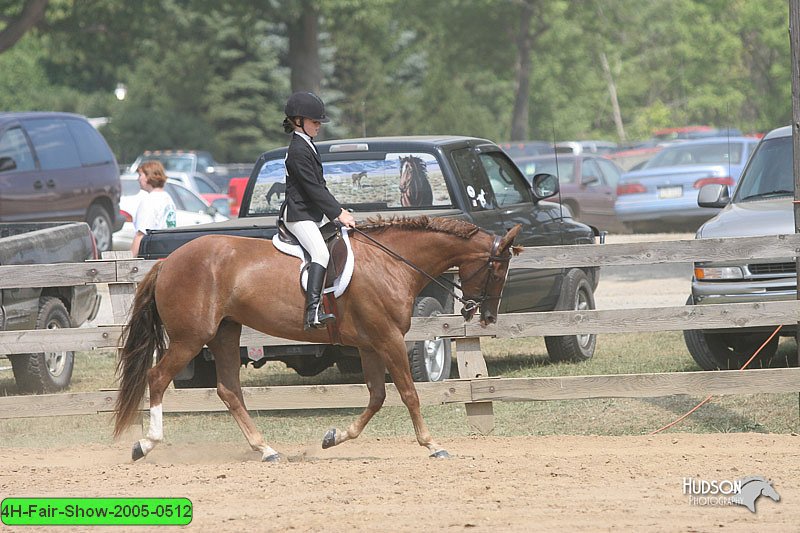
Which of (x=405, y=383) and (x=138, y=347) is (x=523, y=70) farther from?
(x=405, y=383)

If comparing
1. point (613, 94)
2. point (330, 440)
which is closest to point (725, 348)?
point (330, 440)

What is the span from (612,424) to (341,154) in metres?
3.48

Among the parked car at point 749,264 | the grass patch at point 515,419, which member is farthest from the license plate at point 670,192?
the grass patch at point 515,419

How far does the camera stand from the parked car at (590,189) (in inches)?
1104

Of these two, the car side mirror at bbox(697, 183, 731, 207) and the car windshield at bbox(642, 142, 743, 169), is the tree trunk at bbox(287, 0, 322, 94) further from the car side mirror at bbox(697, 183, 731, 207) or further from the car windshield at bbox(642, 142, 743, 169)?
the car side mirror at bbox(697, 183, 731, 207)

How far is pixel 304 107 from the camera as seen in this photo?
28.0 ft

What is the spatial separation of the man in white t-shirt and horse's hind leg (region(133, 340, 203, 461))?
13.8 feet

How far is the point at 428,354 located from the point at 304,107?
319cm

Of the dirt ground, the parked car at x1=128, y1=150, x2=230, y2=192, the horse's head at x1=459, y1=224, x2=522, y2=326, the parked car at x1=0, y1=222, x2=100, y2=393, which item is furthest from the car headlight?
the parked car at x1=128, y1=150, x2=230, y2=192

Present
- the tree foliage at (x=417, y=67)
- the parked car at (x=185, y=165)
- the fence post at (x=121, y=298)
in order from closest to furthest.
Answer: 1. the fence post at (x=121, y=298)
2. the parked car at (x=185, y=165)
3. the tree foliage at (x=417, y=67)

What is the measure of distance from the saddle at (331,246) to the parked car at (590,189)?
19.0 meters

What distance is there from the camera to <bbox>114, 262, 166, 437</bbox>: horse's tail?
8.91 metres

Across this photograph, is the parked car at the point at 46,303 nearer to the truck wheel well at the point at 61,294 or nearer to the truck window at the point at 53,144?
the truck wheel well at the point at 61,294

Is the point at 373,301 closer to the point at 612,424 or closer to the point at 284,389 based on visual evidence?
the point at 284,389
